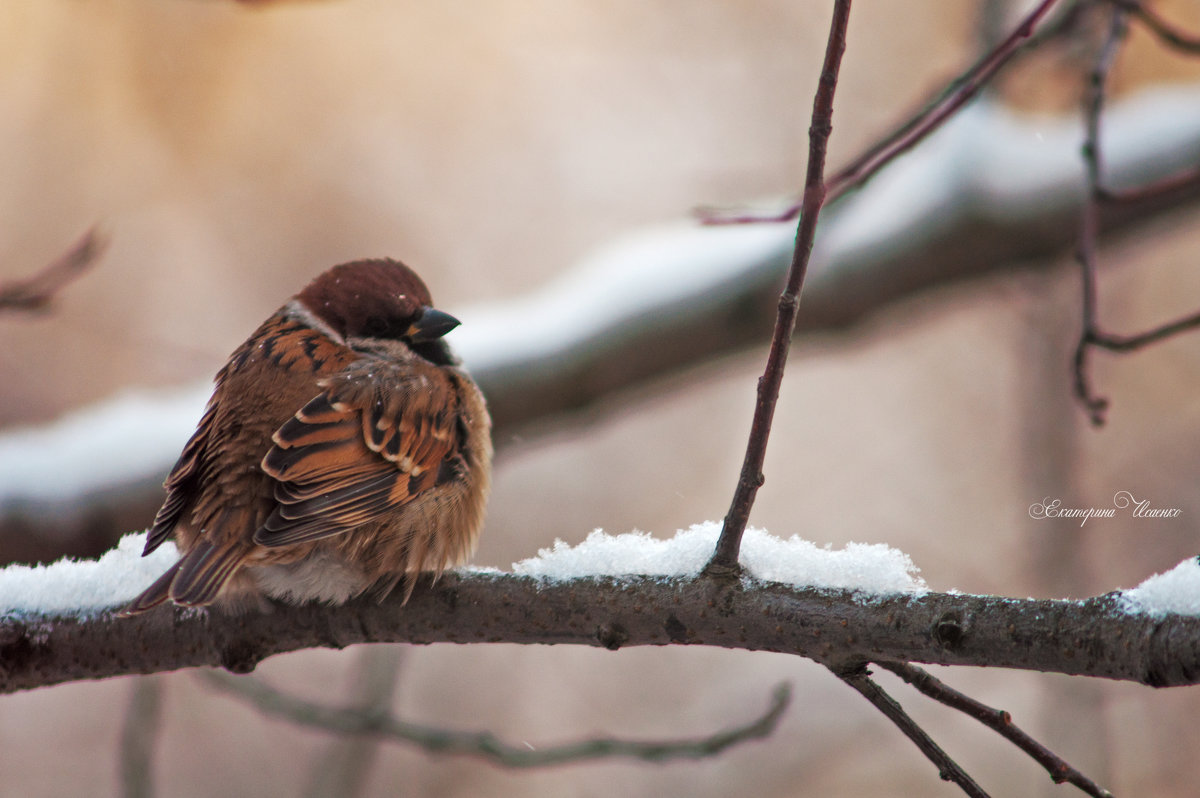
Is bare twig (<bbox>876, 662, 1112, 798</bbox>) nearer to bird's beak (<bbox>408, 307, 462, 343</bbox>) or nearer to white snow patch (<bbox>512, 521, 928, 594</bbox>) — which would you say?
white snow patch (<bbox>512, 521, 928, 594</bbox>)

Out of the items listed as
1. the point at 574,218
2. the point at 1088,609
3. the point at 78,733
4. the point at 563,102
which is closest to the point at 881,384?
the point at 574,218

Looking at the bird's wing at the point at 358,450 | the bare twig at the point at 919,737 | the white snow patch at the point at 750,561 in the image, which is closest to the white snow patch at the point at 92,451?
the bird's wing at the point at 358,450

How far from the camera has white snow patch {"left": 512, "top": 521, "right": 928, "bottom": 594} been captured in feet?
6.48

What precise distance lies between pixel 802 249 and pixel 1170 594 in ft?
2.60

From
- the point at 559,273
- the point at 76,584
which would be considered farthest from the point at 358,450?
the point at 559,273

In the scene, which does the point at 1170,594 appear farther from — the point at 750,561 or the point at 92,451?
the point at 92,451

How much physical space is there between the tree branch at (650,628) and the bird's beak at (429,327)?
1.16 meters

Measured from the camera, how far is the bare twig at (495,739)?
8.54 feet

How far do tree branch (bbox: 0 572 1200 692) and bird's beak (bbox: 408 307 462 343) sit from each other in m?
1.16

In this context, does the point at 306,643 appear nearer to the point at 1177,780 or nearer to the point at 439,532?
the point at 439,532

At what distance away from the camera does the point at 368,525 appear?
2.80m

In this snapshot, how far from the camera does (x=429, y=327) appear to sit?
345 centimetres

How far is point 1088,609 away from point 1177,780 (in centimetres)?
538

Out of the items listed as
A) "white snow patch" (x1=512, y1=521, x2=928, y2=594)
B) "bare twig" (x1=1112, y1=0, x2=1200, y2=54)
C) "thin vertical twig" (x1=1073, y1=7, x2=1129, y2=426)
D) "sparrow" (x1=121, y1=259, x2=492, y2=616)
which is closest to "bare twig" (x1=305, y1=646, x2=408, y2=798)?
"sparrow" (x1=121, y1=259, x2=492, y2=616)
